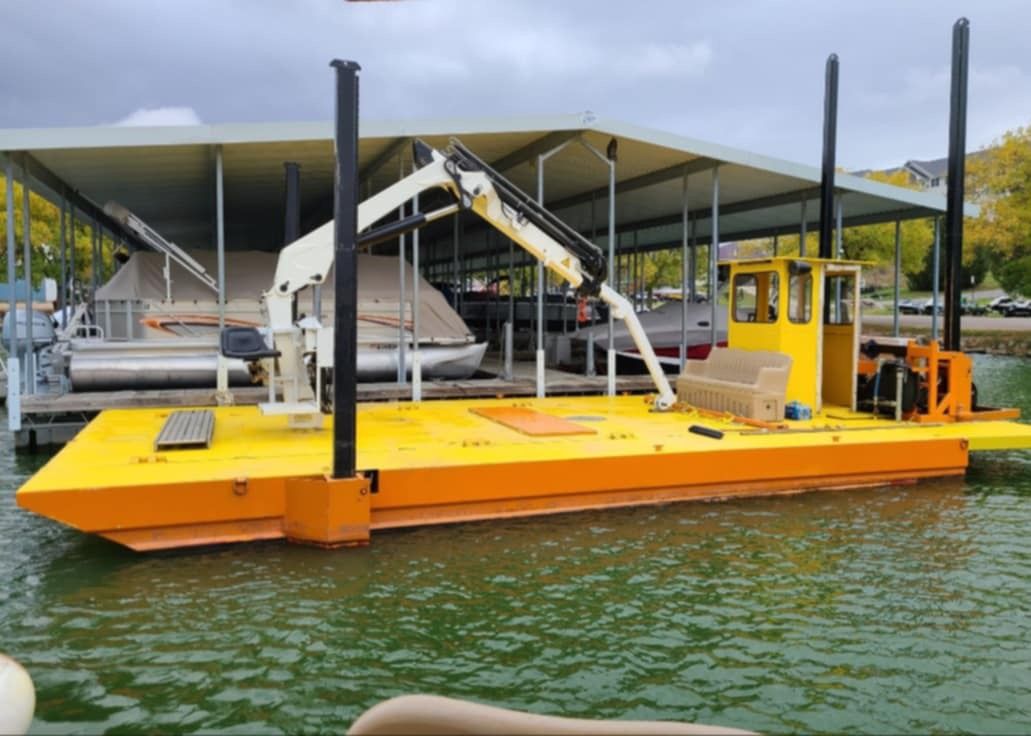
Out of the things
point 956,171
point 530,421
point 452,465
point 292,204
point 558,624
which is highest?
point 956,171

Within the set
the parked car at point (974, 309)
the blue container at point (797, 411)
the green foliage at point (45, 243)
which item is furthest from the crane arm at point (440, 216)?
the parked car at point (974, 309)

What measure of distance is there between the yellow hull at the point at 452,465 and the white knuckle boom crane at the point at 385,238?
45 cm

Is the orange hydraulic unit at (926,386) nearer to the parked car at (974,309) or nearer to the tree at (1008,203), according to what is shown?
the tree at (1008,203)

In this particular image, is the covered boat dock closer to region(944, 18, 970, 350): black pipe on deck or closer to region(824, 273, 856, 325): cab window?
region(824, 273, 856, 325): cab window

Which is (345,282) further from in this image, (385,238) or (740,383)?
(740,383)

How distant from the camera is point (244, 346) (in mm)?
7578

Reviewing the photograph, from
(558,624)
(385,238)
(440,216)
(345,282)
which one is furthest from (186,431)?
(558,624)

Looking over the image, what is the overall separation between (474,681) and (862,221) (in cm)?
1461

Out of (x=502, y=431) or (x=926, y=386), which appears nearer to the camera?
(x=502, y=431)

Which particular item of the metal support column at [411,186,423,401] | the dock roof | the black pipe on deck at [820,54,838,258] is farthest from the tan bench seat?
the dock roof

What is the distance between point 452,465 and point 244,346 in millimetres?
2116

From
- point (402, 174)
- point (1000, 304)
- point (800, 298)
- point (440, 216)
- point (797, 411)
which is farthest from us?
point (1000, 304)

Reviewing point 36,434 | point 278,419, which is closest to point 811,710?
point 278,419

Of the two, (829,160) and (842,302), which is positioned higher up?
(829,160)
